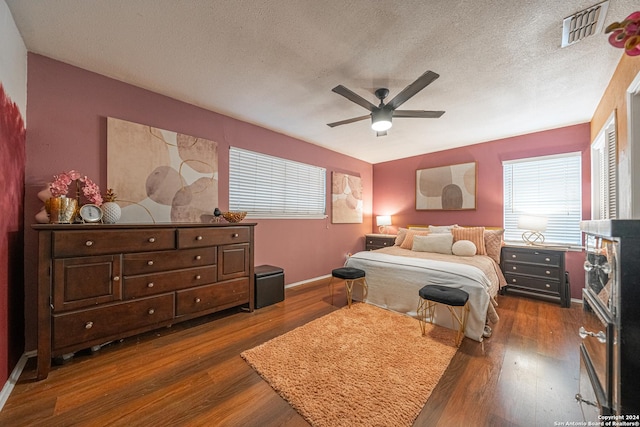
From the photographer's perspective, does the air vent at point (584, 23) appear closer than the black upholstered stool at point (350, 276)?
Yes

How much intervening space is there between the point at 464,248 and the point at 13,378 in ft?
15.3

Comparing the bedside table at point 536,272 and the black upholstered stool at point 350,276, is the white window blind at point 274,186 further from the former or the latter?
the bedside table at point 536,272

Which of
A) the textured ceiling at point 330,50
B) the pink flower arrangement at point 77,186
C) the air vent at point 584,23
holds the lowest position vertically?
the pink flower arrangement at point 77,186

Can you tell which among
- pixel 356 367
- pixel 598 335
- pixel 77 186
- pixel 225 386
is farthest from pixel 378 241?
pixel 77 186

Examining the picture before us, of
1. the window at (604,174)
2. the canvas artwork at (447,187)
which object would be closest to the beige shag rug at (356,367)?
the window at (604,174)

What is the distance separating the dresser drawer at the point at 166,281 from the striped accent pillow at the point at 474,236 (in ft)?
11.7

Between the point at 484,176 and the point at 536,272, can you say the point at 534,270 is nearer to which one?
the point at 536,272

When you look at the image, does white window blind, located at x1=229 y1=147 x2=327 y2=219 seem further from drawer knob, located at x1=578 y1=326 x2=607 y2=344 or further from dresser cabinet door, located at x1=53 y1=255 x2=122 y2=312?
drawer knob, located at x1=578 y1=326 x2=607 y2=344

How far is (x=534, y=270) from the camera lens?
3350 mm

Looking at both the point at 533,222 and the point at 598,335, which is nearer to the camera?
the point at 598,335

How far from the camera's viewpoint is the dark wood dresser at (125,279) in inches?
69.3

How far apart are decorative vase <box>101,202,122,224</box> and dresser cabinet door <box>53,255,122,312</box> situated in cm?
42

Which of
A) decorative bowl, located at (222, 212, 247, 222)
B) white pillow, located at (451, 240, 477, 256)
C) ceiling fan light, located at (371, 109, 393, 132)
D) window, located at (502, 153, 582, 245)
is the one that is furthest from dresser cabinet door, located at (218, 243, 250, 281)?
window, located at (502, 153, 582, 245)

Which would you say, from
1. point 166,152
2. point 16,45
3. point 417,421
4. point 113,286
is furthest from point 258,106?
point 417,421
